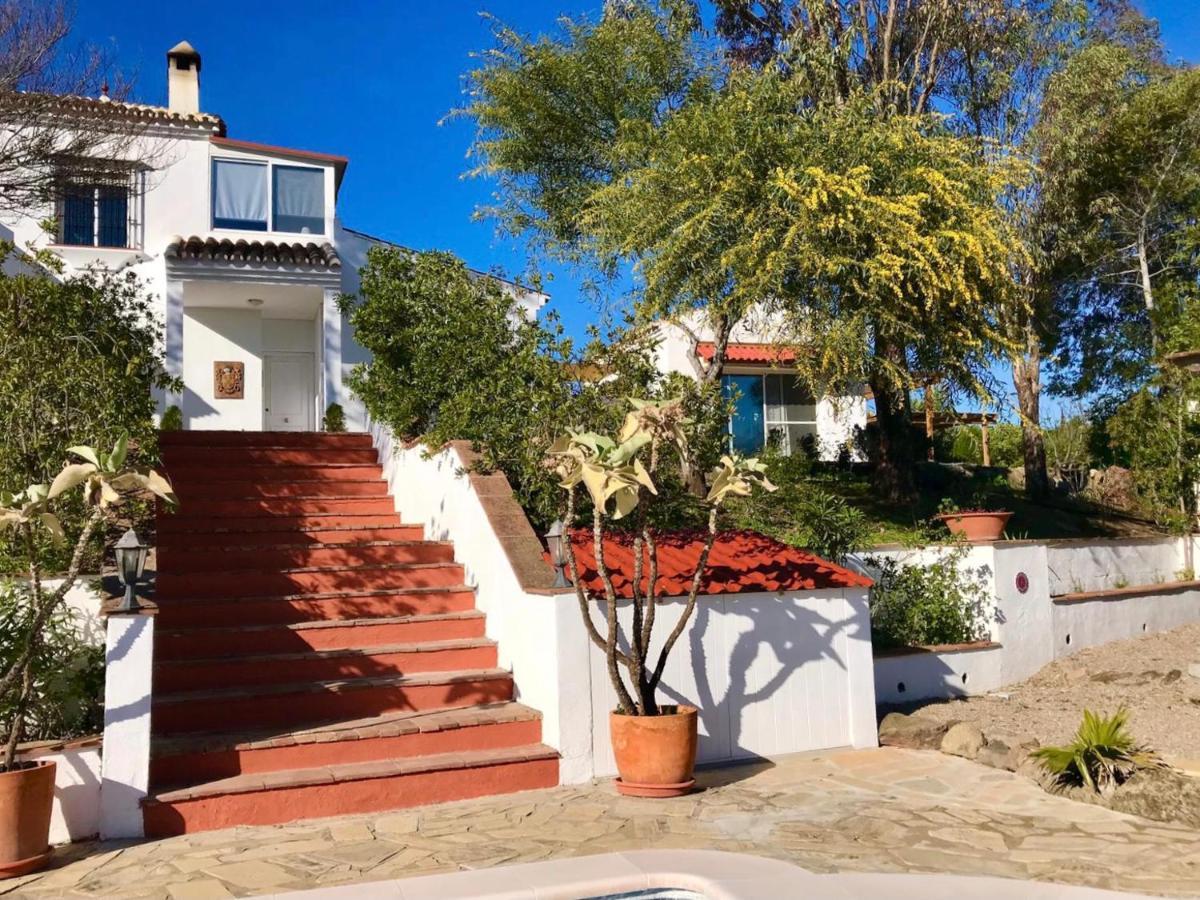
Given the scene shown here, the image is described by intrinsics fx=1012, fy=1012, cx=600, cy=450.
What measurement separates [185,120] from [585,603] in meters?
14.8

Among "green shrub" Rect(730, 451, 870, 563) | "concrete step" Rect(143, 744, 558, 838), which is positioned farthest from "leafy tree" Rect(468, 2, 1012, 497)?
"concrete step" Rect(143, 744, 558, 838)

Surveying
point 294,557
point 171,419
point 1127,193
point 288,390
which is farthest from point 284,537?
point 1127,193

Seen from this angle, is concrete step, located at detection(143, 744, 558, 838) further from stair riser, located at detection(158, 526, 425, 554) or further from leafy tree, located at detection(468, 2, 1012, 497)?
leafy tree, located at detection(468, 2, 1012, 497)

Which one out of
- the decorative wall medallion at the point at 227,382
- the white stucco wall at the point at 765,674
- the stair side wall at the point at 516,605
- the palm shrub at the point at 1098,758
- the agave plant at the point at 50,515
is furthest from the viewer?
the decorative wall medallion at the point at 227,382

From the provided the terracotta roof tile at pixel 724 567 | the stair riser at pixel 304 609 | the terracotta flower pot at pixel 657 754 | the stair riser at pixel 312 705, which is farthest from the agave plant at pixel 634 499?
the stair riser at pixel 304 609

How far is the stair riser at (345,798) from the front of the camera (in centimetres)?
623

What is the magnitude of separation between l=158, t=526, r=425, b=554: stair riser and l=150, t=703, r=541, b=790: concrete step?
2.77m

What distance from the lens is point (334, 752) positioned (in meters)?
6.91

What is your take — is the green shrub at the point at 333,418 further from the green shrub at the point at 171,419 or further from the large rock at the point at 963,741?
the large rock at the point at 963,741

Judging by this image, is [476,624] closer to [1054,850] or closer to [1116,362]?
[1054,850]

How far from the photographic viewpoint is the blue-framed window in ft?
81.7

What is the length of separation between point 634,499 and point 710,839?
218 cm

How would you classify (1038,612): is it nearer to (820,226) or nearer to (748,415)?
(820,226)

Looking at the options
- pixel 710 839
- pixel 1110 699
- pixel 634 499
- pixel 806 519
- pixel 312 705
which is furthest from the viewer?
pixel 806 519
